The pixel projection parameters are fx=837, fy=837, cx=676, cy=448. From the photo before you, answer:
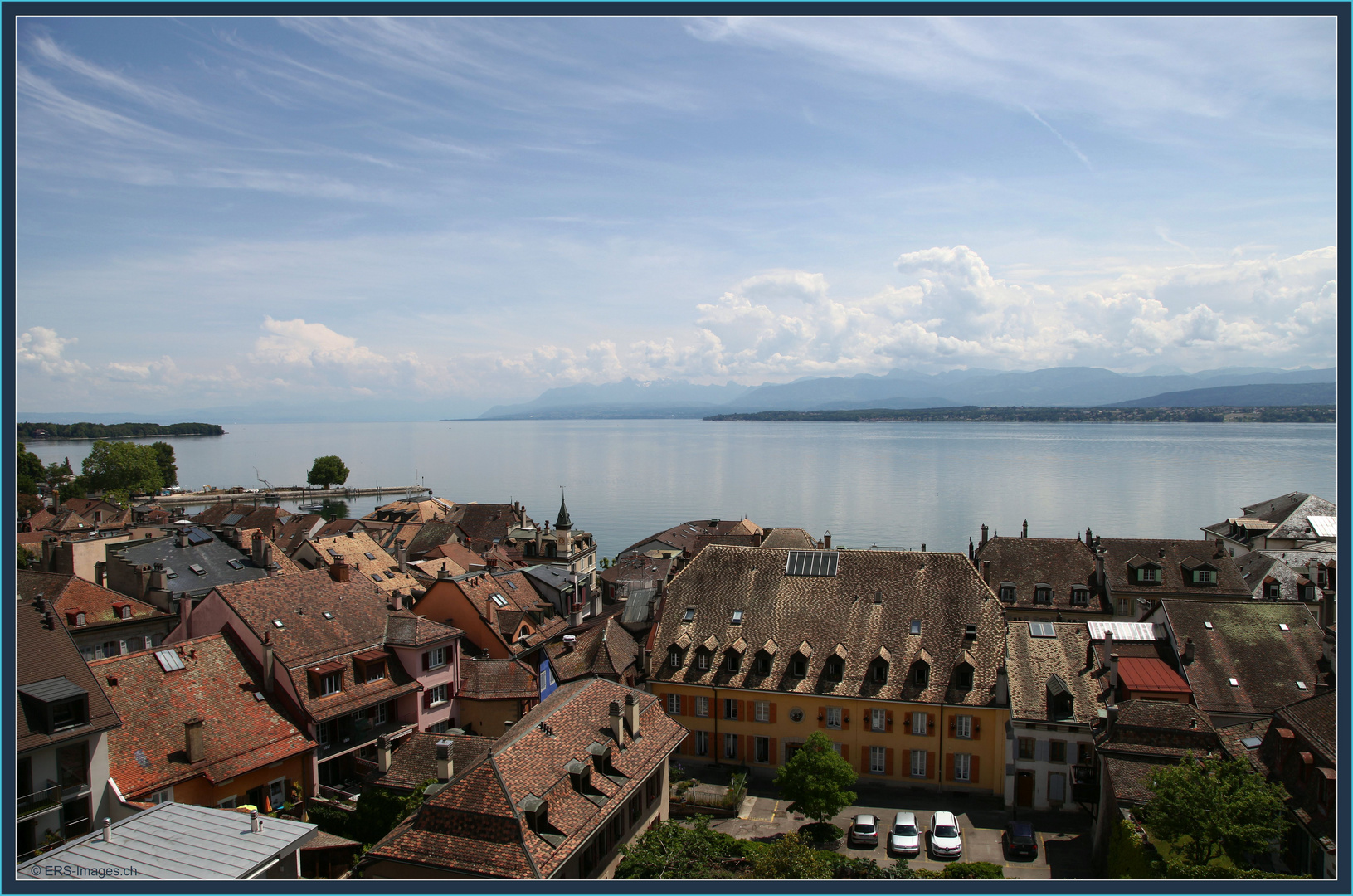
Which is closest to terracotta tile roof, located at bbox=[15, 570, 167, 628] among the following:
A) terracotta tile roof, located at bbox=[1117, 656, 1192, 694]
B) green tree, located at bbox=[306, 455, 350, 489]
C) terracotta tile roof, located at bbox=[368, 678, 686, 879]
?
terracotta tile roof, located at bbox=[368, 678, 686, 879]

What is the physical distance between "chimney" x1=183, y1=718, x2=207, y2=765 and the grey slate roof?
421 inches

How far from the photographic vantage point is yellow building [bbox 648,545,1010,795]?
35.8 m

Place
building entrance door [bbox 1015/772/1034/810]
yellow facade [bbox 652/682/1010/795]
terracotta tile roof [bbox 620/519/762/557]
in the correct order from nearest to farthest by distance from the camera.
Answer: building entrance door [bbox 1015/772/1034/810] → yellow facade [bbox 652/682/1010/795] → terracotta tile roof [bbox 620/519/762/557]

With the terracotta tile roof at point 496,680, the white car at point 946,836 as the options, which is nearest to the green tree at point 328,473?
the terracotta tile roof at point 496,680

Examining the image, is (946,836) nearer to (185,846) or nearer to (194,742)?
(185,846)

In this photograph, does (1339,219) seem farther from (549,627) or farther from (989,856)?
(549,627)

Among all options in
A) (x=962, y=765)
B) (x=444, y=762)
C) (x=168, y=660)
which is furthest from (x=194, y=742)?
(x=962, y=765)

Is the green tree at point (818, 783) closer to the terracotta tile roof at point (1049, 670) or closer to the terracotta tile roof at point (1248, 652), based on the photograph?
the terracotta tile roof at point (1049, 670)

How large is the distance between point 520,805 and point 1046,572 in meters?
50.1

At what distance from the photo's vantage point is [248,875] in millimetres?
15859

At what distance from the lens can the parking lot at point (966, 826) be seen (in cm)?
2881

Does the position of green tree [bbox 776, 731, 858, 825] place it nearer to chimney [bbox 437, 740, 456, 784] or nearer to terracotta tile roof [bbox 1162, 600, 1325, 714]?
chimney [bbox 437, 740, 456, 784]

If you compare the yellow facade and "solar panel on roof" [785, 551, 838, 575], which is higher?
"solar panel on roof" [785, 551, 838, 575]

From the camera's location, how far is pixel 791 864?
21.2 metres
